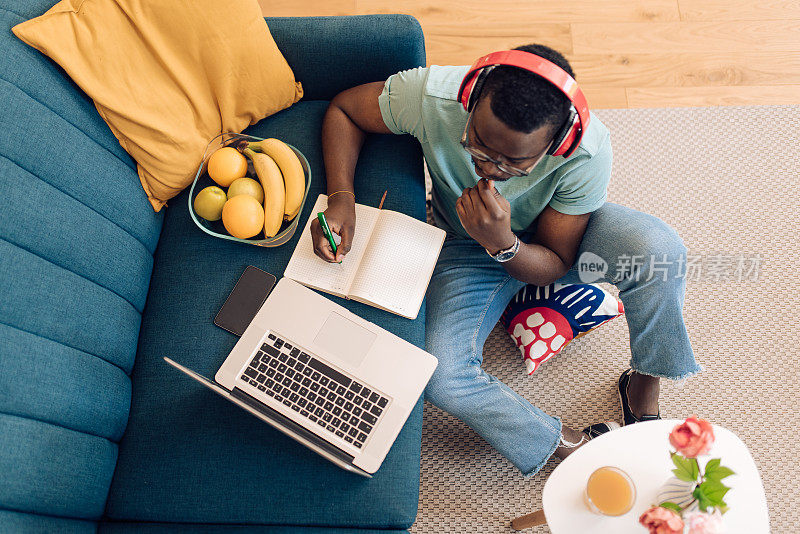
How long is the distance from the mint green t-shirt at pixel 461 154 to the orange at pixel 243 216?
1.18ft

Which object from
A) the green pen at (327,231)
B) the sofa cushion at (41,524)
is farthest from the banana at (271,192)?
the sofa cushion at (41,524)

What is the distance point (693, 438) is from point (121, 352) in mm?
1166

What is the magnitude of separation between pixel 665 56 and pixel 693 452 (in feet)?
5.01

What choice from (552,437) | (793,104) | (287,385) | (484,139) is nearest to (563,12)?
(793,104)

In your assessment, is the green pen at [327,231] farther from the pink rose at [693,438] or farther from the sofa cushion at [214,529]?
the pink rose at [693,438]

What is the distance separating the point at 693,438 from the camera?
3.00 ft

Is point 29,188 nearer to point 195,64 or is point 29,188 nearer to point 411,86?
point 195,64

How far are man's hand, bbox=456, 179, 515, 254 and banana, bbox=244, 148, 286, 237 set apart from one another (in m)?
0.42

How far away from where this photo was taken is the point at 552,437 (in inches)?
50.8

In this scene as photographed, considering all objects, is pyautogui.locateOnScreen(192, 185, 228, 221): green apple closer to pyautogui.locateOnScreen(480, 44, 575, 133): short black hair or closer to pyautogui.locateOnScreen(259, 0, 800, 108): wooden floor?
pyautogui.locateOnScreen(480, 44, 575, 133): short black hair

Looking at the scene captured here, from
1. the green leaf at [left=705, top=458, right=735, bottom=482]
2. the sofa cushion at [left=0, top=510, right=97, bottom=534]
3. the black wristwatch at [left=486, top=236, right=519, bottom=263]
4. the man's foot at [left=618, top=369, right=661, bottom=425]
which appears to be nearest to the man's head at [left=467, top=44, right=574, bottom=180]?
the black wristwatch at [left=486, top=236, right=519, bottom=263]

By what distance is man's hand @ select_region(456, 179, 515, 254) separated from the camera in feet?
3.46

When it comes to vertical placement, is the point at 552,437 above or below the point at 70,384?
below

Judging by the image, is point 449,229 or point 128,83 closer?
point 128,83
